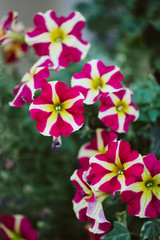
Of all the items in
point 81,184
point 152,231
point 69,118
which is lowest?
point 152,231

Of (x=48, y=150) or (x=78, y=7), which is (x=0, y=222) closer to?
(x=48, y=150)

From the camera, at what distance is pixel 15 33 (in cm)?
59

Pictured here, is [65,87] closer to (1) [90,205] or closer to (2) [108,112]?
(2) [108,112]

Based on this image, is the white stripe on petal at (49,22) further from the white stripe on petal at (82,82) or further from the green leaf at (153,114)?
the green leaf at (153,114)

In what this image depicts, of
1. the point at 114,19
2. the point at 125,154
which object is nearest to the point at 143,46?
the point at 114,19

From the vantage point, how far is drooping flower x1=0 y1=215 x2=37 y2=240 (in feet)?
1.92

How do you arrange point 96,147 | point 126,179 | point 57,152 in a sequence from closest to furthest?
point 126,179, point 96,147, point 57,152

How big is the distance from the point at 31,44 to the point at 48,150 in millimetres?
301

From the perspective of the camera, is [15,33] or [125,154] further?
[15,33]

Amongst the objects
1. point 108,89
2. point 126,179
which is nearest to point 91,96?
point 108,89

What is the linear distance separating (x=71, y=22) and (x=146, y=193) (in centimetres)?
32

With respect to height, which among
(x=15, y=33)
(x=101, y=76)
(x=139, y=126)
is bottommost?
(x=139, y=126)

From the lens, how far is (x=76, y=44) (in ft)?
1.75

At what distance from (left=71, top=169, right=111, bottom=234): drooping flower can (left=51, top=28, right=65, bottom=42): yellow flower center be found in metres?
0.24
